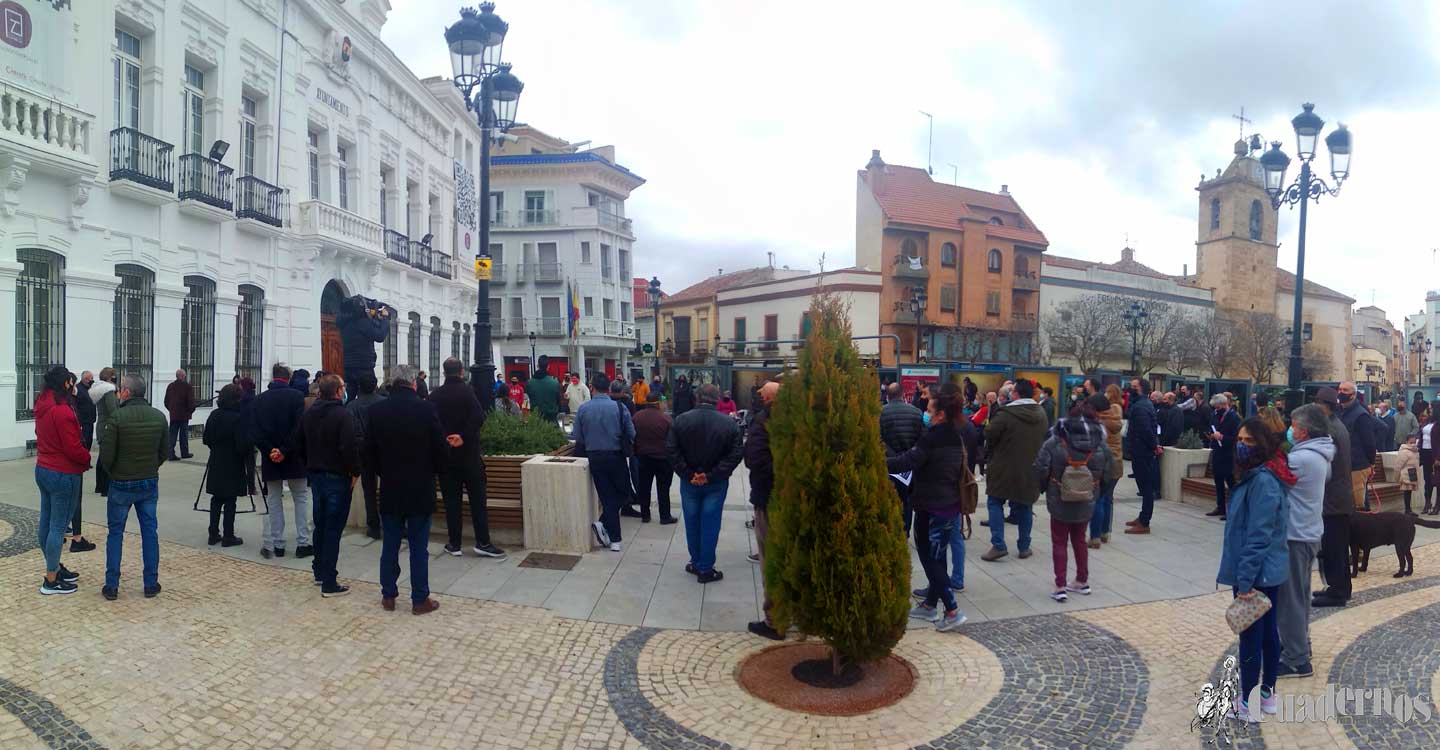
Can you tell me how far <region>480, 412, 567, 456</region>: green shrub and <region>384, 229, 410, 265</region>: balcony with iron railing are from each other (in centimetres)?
1528

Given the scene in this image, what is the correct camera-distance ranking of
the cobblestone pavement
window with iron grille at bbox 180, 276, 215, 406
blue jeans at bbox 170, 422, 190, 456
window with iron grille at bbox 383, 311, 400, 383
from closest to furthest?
the cobblestone pavement → blue jeans at bbox 170, 422, 190, 456 → window with iron grille at bbox 180, 276, 215, 406 → window with iron grille at bbox 383, 311, 400, 383

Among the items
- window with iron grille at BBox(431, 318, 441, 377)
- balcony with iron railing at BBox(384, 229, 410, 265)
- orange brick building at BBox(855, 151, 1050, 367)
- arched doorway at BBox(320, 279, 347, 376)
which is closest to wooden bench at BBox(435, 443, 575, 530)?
arched doorway at BBox(320, 279, 347, 376)

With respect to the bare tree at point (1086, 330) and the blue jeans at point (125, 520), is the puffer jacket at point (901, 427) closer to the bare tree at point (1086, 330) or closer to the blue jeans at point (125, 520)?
the blue jeans at point (125, 520)

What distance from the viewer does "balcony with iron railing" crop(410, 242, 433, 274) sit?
79.3 feet

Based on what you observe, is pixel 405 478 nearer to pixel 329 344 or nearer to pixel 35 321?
pixel 35 321

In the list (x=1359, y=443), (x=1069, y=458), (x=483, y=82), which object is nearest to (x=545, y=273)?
(x=483, y=82)

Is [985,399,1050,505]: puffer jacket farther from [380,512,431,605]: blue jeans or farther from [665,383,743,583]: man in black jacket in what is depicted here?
[380,512,431,605]: blue jeans

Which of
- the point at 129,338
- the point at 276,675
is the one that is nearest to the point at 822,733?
the point at 276,675

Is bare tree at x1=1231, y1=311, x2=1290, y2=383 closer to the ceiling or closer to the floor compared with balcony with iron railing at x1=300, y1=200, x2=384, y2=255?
closer to the floor

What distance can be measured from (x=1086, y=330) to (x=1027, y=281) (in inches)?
180

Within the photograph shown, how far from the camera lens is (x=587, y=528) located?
24.3ft

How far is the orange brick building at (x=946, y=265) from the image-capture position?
4394 cm

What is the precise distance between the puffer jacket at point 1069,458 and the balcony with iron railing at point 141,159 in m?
14.8

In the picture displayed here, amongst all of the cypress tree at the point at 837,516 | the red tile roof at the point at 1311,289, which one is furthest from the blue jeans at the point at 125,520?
the red tile roof at the point at 1311,289
